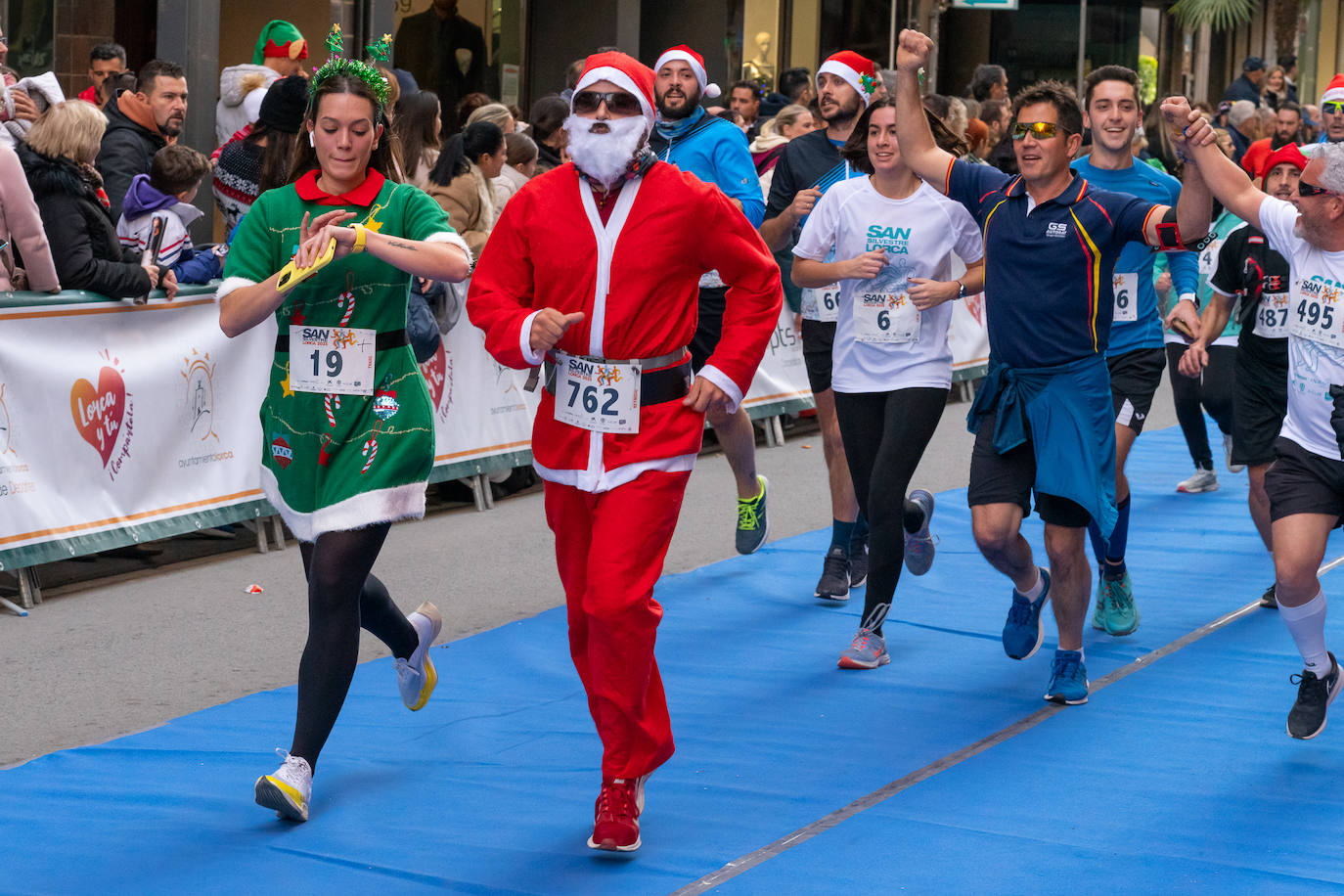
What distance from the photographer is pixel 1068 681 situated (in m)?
5.78

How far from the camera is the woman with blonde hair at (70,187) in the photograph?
7.00 metres

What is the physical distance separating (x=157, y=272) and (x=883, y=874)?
14.6 feet

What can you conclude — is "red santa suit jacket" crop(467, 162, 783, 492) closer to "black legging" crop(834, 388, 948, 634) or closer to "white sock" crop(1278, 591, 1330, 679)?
"black legging" crop(834, 388, 948, 634)

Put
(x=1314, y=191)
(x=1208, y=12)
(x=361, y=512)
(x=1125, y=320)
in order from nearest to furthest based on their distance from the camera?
(x=361, y=512)
(x=1314, y=191)
(x=1125, y=320)
(x=1208, y=12)

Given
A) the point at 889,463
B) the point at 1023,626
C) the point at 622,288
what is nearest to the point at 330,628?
the point at 622,288

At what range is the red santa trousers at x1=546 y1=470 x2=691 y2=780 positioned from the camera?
4.31 meters

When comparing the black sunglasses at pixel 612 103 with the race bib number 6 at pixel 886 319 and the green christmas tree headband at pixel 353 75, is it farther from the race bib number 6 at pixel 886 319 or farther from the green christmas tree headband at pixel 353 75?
the race bib number 6 at pixel 886 319

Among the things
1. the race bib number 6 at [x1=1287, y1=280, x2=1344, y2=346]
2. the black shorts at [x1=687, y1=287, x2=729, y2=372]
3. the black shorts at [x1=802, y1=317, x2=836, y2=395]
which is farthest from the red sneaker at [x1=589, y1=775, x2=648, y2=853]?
the black shorts at [x1=687, y1=287, x2=729, y2=372]

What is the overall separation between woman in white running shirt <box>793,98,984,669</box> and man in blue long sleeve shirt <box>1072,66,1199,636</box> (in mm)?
881

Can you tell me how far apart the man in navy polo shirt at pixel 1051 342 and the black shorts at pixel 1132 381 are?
1.10 m

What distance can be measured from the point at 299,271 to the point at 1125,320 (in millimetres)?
3686

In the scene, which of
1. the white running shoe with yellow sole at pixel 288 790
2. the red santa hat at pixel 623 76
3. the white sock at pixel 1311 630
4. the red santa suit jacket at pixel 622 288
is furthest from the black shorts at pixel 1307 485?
the white running shoe with yellow sole at pixel 288 790

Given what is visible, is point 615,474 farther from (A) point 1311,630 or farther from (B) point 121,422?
(B) point 121,422

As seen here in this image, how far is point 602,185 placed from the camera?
441cm
